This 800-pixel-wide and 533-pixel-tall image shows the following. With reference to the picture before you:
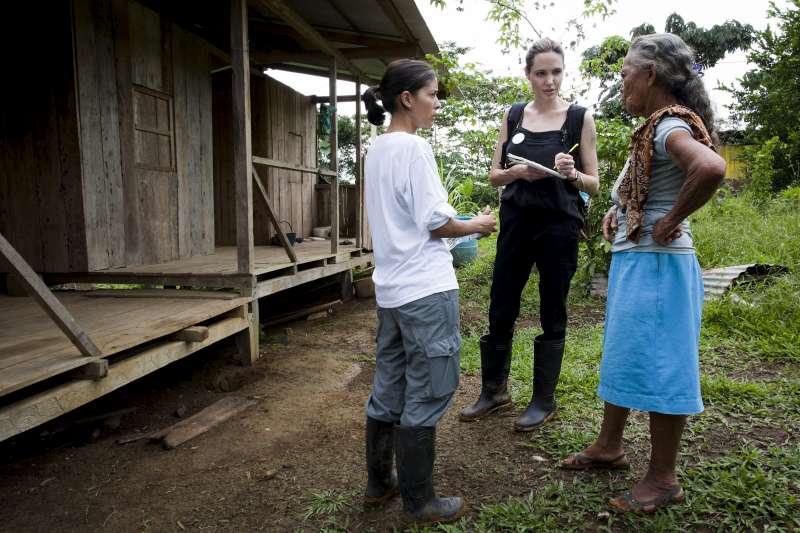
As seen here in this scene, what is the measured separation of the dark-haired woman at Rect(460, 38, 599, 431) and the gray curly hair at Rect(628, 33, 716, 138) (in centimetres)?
69

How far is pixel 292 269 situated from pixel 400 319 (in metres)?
3.52

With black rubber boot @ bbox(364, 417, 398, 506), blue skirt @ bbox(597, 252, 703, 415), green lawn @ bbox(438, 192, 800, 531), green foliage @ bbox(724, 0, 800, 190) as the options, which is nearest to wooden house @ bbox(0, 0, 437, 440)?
black rubber boot @ bbox(364, 417, 398, 506)

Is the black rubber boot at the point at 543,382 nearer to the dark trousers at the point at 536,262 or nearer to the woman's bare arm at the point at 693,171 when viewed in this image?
the dark trousers at the point at 536,262

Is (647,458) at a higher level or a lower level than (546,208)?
lower

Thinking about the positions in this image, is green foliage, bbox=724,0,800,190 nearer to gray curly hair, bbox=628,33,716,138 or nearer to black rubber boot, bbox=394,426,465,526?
gray curly hair, bbox=628,33,716,138

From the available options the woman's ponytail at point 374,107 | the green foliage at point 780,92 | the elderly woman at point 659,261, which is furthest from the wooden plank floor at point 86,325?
the green foliage at point 780,92

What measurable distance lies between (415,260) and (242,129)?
8.91 ft

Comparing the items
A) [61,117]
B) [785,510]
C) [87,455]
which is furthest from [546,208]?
[61,117]

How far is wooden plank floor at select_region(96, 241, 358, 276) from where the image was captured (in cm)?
451

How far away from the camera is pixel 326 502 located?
234cm

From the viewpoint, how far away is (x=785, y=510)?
2.11 metres

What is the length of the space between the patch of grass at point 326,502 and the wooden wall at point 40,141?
121 inches

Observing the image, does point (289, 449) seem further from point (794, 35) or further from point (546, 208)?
point (794, 35)

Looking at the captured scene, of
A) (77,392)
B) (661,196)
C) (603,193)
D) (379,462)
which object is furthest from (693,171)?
(603,193)
